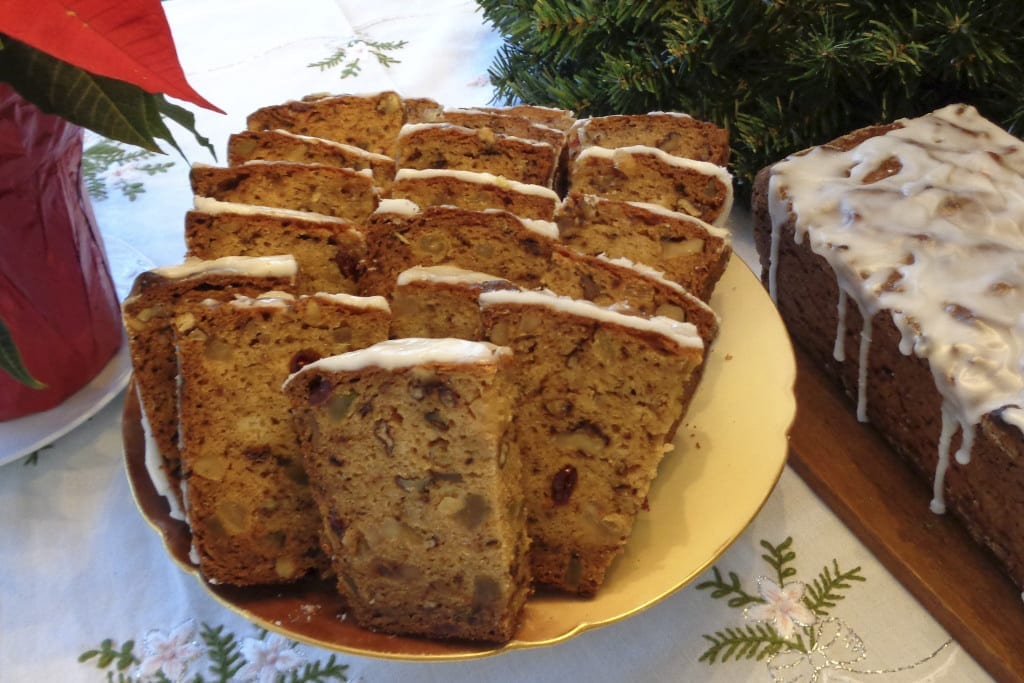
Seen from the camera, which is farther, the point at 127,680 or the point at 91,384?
the point at 91,384

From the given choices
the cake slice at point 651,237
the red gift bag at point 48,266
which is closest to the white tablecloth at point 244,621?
the red gift bag at point 48,266

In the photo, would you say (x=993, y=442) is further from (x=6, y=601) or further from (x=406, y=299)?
(x=6, y=601)

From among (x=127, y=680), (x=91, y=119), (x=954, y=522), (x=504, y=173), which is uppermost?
(x=91, y=119)

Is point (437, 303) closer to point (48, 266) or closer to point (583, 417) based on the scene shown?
point (583, 417)

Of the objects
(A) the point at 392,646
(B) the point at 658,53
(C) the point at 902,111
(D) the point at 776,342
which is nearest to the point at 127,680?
(A) the point at 392,646

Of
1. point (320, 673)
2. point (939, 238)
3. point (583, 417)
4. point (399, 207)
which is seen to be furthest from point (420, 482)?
point (939, 238)

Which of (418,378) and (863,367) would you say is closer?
(418,378)

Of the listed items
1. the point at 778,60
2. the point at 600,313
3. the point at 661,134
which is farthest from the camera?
the point at 778,60

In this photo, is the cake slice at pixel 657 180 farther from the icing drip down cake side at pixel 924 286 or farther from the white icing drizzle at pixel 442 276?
the white icing drizzle at pixel 442 276
